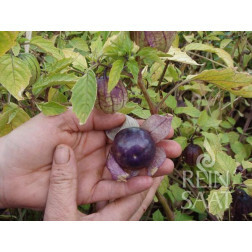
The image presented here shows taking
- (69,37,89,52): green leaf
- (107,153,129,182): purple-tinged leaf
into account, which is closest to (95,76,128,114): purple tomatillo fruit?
(107,153,129,182): purple-tinged leaf

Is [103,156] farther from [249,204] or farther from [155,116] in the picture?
[249,204]

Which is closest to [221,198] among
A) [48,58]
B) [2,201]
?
[2,201]

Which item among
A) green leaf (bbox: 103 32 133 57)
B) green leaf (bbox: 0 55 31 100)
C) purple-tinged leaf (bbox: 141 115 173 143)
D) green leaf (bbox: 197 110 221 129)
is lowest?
green leaf (bbox: 197 110 221 129)

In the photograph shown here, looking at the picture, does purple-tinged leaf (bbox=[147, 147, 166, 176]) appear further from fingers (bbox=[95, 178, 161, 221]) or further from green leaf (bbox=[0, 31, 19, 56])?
green leaf (bbox=[0, 31, 19, 56])

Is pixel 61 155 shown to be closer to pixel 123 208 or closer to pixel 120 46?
pixel 123 208

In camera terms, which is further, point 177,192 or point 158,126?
point 177,192

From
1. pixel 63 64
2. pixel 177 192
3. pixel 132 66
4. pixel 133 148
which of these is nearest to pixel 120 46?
pixel 132 66

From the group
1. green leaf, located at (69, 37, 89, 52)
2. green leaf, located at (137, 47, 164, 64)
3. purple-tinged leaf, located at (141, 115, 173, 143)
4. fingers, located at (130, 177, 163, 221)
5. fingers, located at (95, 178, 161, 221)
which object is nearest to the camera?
green leaf, located at (137, 47, 164, 64)
